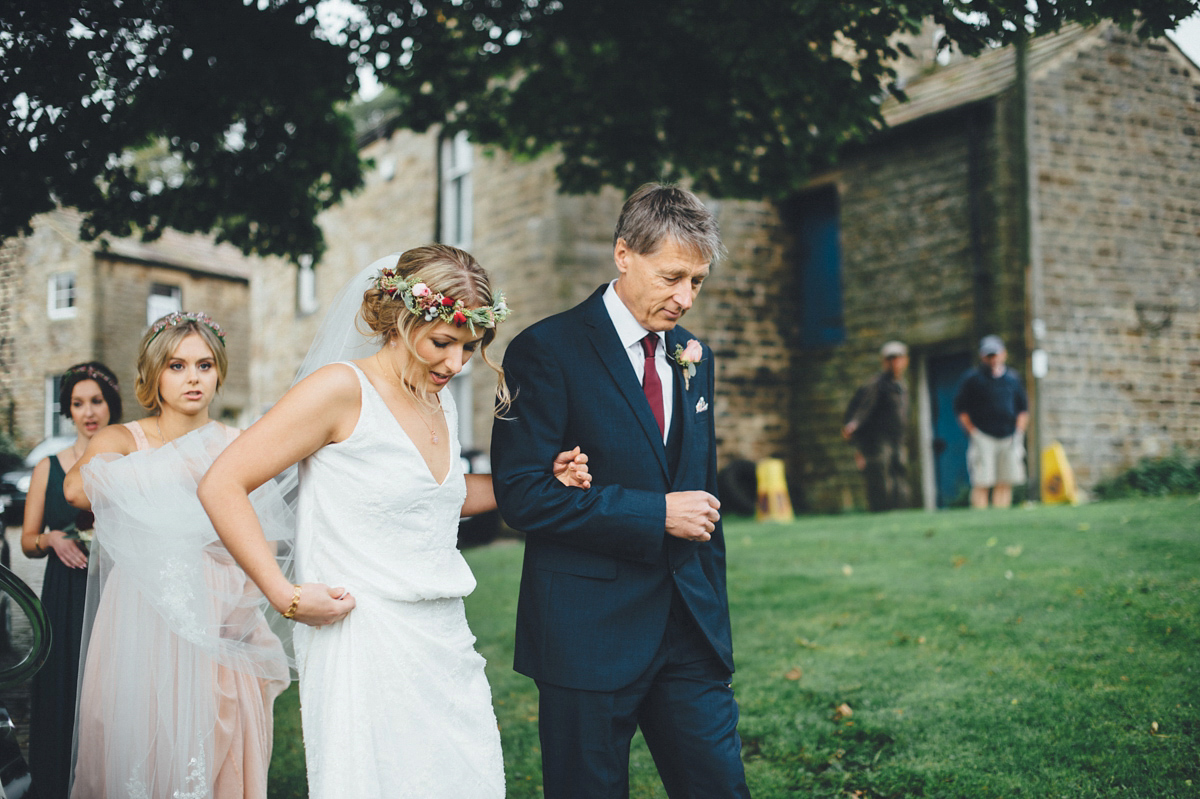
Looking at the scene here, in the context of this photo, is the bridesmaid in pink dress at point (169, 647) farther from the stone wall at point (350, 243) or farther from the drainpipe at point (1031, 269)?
the stone wall at point (350, 243)

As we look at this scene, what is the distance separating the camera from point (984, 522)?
9.09 metres

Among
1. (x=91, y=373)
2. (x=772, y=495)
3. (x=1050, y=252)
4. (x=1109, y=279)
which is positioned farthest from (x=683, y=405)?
(x=1109, y=279)

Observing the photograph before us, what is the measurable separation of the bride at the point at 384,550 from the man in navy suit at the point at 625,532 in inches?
4.7

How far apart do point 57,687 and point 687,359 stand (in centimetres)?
293

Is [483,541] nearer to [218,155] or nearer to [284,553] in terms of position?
[218,155]

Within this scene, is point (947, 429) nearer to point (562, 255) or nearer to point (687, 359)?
point (562, 255)

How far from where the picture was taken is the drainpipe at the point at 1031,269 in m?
12.9

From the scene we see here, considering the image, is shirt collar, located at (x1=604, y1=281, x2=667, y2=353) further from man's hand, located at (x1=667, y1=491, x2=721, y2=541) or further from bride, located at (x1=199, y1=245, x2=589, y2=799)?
man's hand, located at (x1=667, y1=491, x2=721, y2=541)

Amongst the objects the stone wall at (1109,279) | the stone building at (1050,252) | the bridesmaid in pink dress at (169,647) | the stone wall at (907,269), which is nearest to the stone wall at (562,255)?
the stone wall at (907,269)

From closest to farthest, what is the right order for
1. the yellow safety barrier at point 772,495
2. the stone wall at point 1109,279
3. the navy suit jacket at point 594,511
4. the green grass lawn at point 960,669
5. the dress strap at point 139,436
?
the navy suit jacket at point 594,511
the dress strap at point 139,436
the green grass lawn at point 960,669
the stone wall at point 1109,279
the yellow safety barrier at point 772,495

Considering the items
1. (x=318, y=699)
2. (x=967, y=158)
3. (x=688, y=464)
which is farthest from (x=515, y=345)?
(x=967, y=158)

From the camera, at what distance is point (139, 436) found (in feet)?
12.3

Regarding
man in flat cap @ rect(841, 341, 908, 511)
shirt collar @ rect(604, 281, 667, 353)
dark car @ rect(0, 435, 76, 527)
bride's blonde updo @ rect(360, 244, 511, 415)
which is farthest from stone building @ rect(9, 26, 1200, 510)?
shirt collar @ rect(604, 281, 667, 353)

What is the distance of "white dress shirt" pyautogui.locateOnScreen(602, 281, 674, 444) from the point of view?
2820 mm
